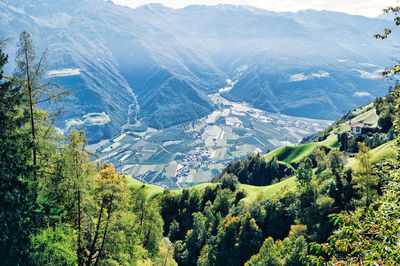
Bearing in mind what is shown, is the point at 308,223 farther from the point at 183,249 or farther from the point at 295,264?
the point at 183,249

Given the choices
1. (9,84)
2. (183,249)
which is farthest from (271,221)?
(9,84)

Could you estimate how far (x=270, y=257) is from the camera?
3969 cm

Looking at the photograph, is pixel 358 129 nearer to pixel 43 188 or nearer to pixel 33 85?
pixel 43 188

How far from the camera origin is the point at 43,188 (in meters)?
23.0

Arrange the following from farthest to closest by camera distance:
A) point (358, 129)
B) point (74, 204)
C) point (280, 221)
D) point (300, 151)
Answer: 1. point (300, 151)
2. point (358, 129)
3. point (280, 221)
4. point (74, 204)

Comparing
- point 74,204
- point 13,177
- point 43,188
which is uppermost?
point 13,177

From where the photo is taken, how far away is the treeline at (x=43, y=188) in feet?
67.5

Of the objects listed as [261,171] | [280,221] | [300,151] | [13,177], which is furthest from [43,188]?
[300,151]

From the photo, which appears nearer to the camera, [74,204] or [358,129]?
[74,204]

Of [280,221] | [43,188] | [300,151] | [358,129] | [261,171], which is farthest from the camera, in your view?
[300,151]

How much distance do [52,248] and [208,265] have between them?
4250cm

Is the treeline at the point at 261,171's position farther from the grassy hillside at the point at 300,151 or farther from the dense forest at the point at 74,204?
the dense forest at the point at 74,204

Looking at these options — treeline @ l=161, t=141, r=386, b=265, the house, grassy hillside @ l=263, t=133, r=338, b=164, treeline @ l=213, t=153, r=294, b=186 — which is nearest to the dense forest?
treeline @ l=161, t=141, r=386, b=265

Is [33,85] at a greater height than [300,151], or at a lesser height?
greater
